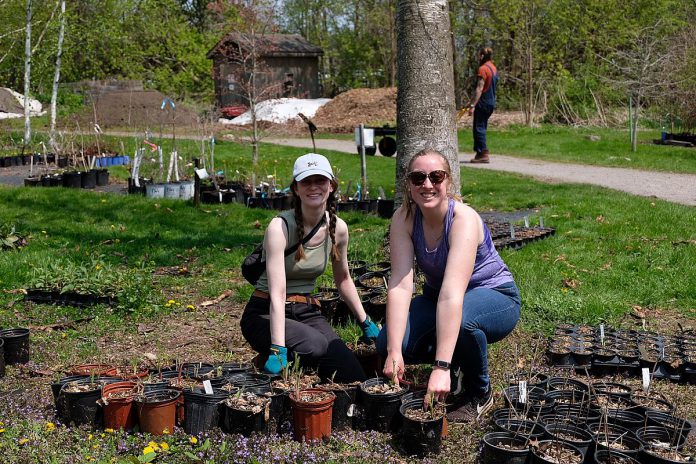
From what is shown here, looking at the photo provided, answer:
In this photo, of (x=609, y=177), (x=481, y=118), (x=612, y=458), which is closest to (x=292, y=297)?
(x=612, y=458)

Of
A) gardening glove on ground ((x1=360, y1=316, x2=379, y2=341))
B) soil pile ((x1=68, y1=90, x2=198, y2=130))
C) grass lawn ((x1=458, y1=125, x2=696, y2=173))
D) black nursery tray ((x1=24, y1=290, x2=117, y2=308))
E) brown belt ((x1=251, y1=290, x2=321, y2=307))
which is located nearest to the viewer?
brown belt ((x1=251, y1=290, x2=321, y2=307))

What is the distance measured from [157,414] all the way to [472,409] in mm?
1483

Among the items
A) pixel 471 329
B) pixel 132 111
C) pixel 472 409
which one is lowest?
pixel 472 409

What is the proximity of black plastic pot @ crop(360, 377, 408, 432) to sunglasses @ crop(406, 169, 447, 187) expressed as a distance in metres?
0.97

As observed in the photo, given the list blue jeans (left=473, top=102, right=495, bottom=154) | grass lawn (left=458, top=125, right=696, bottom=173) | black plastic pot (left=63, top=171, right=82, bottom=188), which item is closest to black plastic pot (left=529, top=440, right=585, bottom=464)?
blue jeans (left=473, top=102, right=495, bottom=154)

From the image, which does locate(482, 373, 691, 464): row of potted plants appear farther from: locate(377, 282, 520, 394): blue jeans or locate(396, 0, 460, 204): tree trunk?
locate(396, 0, 460, 204): tree trunk

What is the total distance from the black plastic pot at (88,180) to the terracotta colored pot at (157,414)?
10.4 m

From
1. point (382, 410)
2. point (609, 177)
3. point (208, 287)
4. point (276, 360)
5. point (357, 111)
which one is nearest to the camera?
point (382, 410)

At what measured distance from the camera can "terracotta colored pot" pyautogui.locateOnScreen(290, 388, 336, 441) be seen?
3441 mm

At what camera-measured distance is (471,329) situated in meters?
3.73

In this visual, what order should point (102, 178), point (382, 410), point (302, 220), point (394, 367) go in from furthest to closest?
point (102, 178) → point (302, 220) → point (394, 367) → point (382, 410)

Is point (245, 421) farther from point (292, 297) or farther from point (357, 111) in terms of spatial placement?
point (357, 111)

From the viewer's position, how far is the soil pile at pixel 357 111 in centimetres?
2698

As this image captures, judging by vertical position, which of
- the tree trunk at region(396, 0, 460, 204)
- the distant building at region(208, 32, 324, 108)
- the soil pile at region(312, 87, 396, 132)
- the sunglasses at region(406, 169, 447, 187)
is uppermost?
the distant building at region(208, 32, 324, 108)
